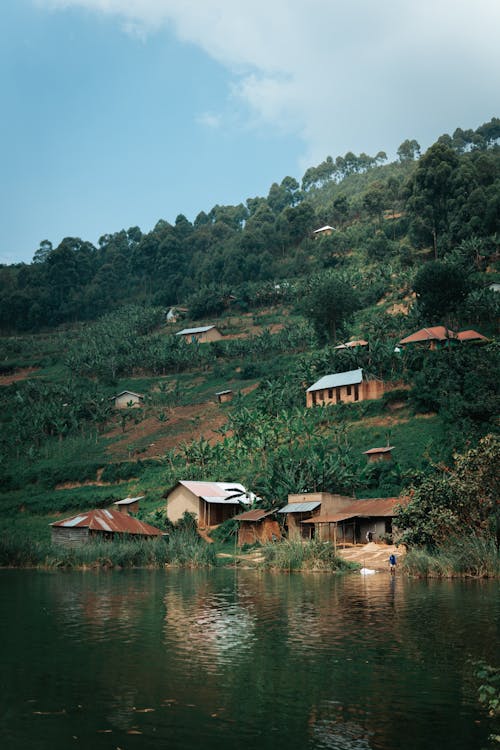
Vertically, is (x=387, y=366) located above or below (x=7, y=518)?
above

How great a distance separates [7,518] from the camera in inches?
2382

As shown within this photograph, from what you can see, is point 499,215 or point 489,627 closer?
point 489,627

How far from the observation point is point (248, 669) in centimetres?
1409

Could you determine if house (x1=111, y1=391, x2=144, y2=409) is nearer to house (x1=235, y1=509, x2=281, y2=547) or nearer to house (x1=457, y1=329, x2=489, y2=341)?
house (x1=457, y1=329, x2=489, y2=341)

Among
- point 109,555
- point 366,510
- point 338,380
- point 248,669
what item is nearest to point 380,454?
point 366,510

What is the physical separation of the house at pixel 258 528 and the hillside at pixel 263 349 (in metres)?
1.51

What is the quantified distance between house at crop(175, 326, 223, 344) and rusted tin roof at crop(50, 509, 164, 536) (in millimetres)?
56899

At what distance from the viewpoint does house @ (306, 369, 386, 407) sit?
67750 mm

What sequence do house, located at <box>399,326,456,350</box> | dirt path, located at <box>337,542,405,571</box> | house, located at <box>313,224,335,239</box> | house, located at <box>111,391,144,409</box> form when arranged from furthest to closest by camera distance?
1. house, located at <box>313,224,335,239</box>
2. house, located at <box>111,391,144,409</box>
3. house, located at <box>399,326,456,350</box>
4. dirt path, located at <box>337,542,405,571</box>

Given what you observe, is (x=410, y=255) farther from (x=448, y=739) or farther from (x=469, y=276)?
(x=448, y=739)

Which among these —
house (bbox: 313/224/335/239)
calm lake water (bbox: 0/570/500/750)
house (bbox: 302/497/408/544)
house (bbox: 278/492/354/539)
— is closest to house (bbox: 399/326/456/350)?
house (bbox: 302/497/408/544)

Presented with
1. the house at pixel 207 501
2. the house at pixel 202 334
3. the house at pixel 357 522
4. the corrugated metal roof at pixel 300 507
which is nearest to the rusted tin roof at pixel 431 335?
the house at pixel 207 501

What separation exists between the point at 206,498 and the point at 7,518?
1909 cm

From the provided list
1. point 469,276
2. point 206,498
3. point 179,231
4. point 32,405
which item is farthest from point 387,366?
point 179,231
